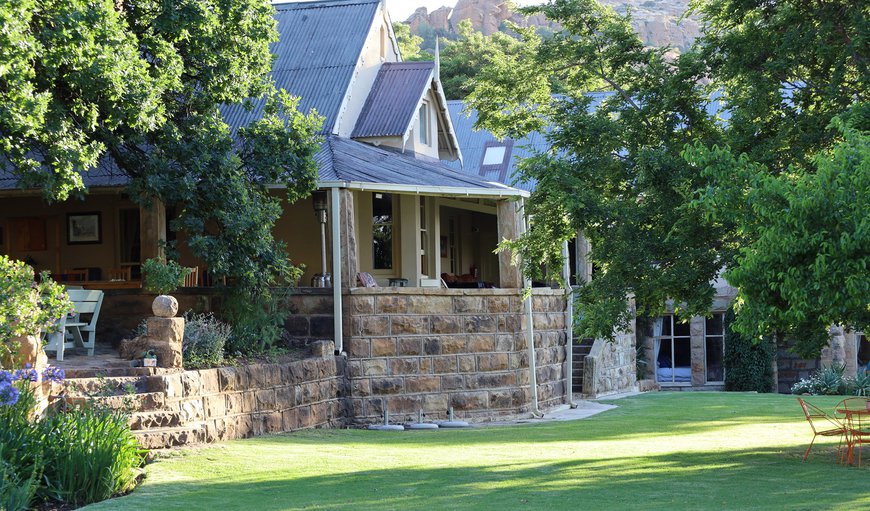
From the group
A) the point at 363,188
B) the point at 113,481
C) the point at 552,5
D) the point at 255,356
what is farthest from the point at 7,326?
the point at 552,5

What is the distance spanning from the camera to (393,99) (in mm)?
23844

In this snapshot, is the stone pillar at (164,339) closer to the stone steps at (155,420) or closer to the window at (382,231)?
the stone steps at (155,420)

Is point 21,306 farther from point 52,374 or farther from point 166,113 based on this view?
point 166,113

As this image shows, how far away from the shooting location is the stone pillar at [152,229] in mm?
18578

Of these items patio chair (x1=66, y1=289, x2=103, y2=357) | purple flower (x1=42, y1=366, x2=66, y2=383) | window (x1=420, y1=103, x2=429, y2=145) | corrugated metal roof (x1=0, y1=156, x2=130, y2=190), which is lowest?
purple flower (x1=42, y1=366, x2=66, y2=383)

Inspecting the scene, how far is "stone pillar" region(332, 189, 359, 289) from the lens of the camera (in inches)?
732

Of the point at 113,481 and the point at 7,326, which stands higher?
the point at 7,326

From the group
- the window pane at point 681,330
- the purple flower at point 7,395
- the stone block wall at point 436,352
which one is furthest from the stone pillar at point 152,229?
the window pane at point 681,330

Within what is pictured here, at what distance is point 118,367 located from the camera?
14.1m

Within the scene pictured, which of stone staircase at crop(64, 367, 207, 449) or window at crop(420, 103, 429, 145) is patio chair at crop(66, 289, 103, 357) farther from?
window at crop(420, 103, 429, 145)

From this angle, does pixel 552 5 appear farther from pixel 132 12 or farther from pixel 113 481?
pixel 113 481

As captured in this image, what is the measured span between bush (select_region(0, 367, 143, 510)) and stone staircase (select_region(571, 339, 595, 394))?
Answer: 54.6ft

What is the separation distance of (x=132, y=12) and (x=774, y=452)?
35.2 ft

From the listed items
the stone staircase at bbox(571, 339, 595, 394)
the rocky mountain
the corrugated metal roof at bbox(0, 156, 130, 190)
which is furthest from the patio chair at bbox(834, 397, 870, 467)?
the rocky mountain
